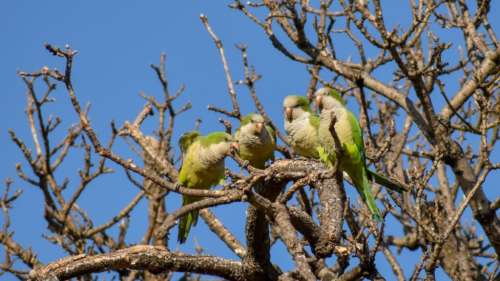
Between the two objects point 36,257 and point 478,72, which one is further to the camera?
point 36,257

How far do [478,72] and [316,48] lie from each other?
1.69 m

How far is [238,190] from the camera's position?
4.00m

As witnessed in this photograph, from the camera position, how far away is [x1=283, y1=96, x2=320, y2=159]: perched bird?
6.46 m

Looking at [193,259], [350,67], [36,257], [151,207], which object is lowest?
[193,259]

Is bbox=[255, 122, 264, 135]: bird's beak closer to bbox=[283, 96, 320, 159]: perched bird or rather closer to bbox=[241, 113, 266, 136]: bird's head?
bbox=[241, 113, 266, 136]: bird's head

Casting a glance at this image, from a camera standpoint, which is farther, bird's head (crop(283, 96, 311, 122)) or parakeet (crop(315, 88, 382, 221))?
bird's head (crop(283, 96, 311, 122))

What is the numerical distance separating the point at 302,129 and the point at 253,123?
0.49 meters

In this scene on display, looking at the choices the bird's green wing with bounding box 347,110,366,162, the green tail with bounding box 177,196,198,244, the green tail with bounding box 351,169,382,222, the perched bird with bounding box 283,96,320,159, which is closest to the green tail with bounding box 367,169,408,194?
the green tail with bounding box 351,169,382,222

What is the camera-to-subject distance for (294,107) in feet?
22.8

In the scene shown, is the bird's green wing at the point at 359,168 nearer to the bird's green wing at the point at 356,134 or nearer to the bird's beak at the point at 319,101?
the bird's green wing at the point at 356,134

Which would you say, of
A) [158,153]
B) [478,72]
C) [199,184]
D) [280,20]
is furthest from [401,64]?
[158,153]

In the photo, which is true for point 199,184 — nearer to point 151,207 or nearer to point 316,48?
point 151,207

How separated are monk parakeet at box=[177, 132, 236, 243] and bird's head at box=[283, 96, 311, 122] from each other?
26.8 inches

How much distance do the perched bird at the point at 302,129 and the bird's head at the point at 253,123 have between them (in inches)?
12.4
